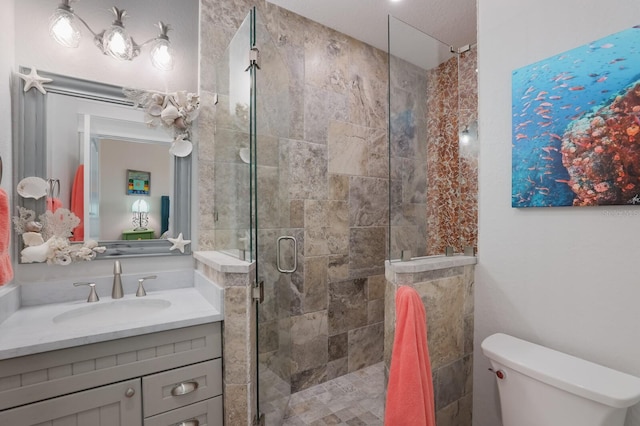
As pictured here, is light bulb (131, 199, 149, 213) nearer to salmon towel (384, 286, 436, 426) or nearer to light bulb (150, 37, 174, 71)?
light bulb (150, 37, 174, 71)

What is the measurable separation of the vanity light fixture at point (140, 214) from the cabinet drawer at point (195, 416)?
1.06 m

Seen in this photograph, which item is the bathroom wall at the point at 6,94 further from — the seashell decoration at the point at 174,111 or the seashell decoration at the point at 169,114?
the seashell decoration at the point at 169,114

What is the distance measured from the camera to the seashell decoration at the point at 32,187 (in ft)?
5.01

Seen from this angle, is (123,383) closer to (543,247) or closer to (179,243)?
(179,243)

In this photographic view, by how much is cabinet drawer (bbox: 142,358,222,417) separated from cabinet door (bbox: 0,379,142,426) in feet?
0.14

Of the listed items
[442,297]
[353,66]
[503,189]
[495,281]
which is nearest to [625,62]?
[503,189]

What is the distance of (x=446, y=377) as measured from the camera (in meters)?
1.60

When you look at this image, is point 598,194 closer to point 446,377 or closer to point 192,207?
point 446,377

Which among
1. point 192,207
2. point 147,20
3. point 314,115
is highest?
point 147,20

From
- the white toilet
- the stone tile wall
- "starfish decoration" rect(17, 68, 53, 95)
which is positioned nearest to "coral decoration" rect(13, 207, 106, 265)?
"starfish decoration" rect(17, 68, 53, 95)

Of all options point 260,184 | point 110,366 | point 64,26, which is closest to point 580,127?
point 260,184

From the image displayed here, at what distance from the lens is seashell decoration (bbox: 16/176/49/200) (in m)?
1.53

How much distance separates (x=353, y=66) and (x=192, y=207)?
1.77m

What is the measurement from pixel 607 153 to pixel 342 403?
210cm
